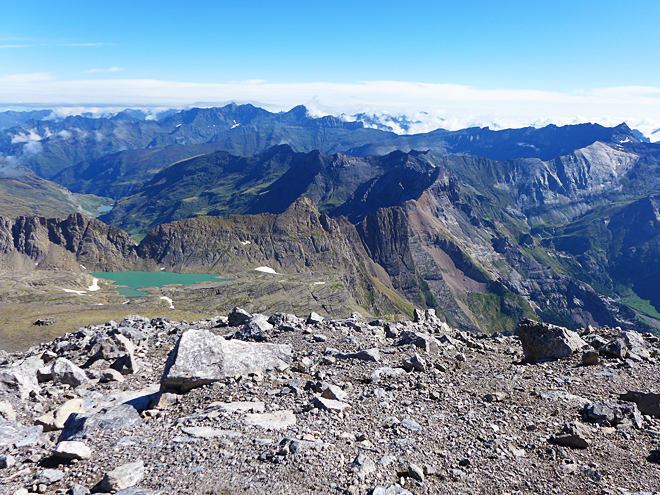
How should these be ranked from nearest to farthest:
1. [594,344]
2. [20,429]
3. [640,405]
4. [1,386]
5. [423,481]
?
[423,481]
[20,429]
[640,405]
[1,386]
[594,344]

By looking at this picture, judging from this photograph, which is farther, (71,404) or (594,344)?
(594,344)

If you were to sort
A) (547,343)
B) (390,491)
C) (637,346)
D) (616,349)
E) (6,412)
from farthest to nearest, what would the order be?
(547,343)
(637,346)
(616,349)
(6,412)
(390,491)

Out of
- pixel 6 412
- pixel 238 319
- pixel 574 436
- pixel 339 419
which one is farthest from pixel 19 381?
pixel 574 436

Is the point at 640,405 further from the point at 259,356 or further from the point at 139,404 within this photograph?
the point at 139,404

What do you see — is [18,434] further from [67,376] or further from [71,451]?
[67,376]

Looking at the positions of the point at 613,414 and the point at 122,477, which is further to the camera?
the point at 613,414

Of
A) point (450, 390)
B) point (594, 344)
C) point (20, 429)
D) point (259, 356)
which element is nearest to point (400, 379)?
point (450, 390)
